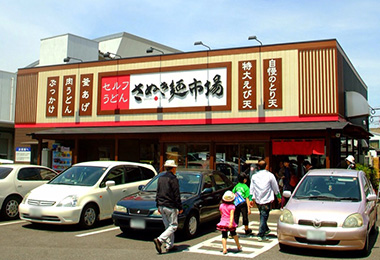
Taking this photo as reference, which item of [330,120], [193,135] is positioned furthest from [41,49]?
[330,120]

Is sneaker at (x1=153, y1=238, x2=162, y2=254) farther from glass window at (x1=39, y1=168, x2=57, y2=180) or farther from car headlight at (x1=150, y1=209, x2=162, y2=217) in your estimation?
glass window at (x1=39, y1=168, x2=57, y2=180)

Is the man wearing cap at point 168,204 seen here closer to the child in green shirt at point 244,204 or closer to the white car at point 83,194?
the child in green shirt at point 244,204

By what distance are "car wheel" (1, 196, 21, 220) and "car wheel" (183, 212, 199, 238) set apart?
5.28 meters

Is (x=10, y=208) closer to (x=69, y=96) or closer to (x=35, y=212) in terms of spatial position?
(x=35, y=212)

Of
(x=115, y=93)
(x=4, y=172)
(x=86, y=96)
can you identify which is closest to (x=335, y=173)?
(x=4, y=172)

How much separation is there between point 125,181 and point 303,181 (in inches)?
196

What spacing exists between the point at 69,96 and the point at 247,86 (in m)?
8.83

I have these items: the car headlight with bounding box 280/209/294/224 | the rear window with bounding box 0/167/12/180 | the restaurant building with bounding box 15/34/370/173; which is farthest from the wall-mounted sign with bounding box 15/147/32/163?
the car headlight with bounding box 280/209/294/224

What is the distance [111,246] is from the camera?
7.66m

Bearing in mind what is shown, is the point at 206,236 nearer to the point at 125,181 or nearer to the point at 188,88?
the point at 125,181

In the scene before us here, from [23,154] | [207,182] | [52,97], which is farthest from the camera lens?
[23,154]

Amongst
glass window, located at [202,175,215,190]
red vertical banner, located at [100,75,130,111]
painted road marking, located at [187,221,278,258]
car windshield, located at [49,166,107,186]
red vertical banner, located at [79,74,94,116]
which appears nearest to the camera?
painted road marking, located at [187,221,278,258]

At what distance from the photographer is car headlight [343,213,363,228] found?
6.68m

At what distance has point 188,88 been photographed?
54.4ft
